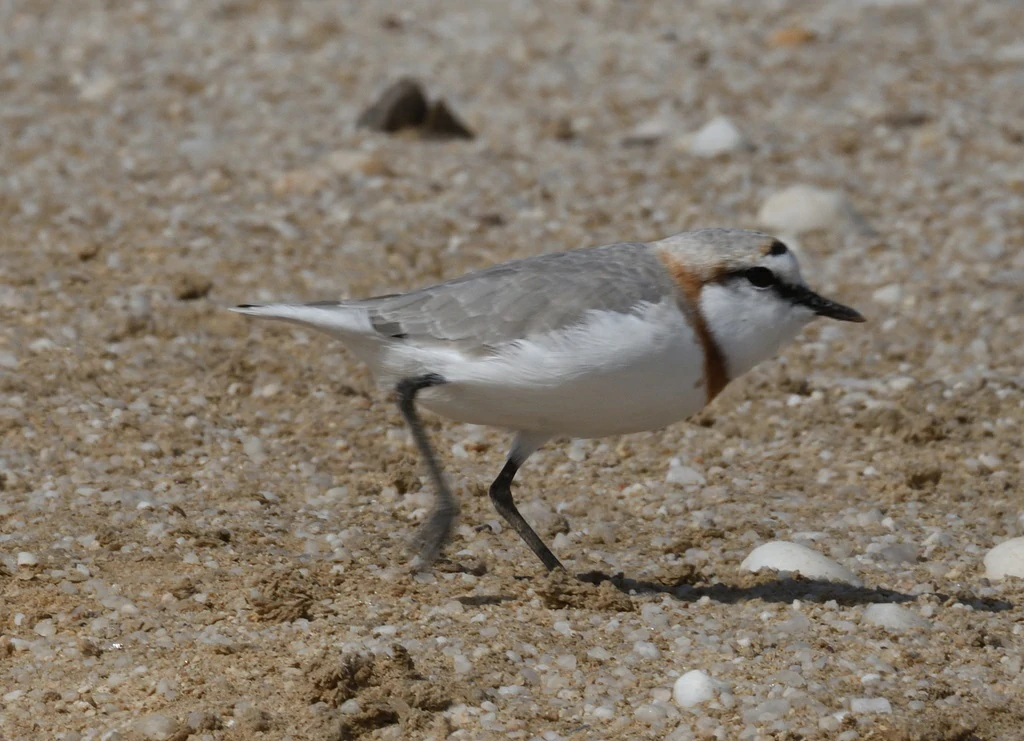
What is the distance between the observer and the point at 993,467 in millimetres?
5176

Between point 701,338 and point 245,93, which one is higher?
point 701,338

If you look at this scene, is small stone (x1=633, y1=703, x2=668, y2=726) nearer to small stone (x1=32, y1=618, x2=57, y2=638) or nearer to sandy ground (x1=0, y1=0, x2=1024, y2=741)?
sandy ground (x1=0, y1=0, x2=1024, y2=741)

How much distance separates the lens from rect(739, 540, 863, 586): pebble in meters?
4.32

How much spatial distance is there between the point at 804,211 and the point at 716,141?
1092 mm

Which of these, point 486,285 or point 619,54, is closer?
point 486,285

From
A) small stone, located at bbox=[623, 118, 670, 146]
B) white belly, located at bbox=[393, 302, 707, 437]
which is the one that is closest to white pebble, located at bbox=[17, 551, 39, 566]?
white belly, located at bbox=[393, 302, 707, 437]

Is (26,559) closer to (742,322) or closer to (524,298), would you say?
(524,298)

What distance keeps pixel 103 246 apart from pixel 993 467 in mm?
4054

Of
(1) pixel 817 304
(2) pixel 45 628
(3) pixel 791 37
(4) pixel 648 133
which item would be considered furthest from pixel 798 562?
(3) pixel 791 37

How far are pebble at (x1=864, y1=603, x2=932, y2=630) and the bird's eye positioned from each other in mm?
978

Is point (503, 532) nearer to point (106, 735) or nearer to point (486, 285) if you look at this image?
point (486, 285)

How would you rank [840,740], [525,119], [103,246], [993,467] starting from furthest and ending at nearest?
[525,119] → [103,246] → [993,467] → [840,740]

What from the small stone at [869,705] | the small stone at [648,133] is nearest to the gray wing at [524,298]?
the small stone at [869,705]

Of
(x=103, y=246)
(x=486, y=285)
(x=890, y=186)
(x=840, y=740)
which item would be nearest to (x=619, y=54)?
(x=890, y=186)
